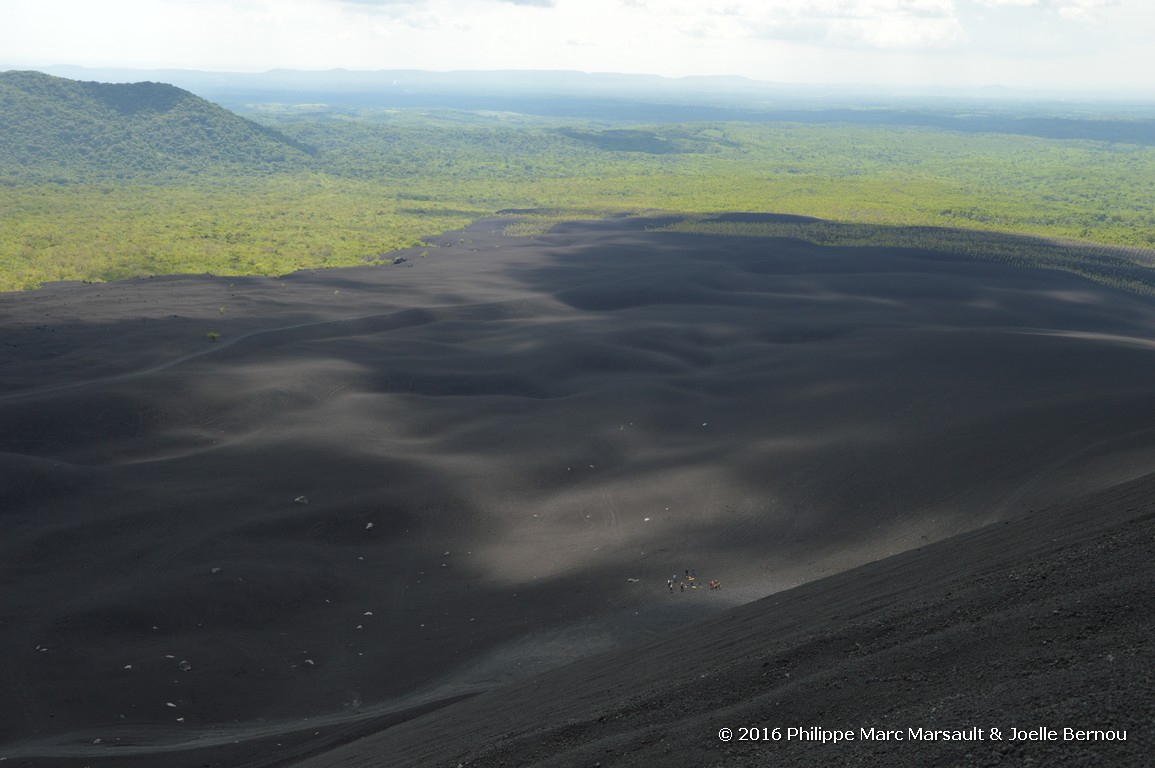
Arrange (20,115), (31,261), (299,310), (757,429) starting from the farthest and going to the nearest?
(20,115), (31,261), (299,310), (757,429)

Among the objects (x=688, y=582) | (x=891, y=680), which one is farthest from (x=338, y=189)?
(x=891, y=680)

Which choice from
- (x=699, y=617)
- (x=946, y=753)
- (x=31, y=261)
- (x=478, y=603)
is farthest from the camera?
(x=31, y=261)

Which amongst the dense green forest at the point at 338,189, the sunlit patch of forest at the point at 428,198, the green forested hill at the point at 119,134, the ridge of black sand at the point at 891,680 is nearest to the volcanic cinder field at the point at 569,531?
the ridge of black sand at the point at 891,680

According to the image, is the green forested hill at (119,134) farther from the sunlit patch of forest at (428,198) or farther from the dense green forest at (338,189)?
the sunlit patch of forest at (428,198)

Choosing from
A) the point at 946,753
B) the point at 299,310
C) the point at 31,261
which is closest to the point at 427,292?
the point at 299,310

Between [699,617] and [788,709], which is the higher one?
[788,709]

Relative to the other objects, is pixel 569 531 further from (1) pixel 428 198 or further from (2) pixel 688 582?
(1) pixel 428 198

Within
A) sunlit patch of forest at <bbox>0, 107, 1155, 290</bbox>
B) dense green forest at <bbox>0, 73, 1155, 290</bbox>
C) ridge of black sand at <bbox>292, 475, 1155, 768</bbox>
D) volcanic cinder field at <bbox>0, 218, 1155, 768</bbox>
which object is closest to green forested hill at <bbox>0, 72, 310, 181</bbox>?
dense green forest at <bbox>0, 73, 1155, 290</bbox>

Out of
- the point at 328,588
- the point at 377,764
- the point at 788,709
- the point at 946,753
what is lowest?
the point at 328,588

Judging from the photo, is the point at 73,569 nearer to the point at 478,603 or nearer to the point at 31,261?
the point at 478,603
